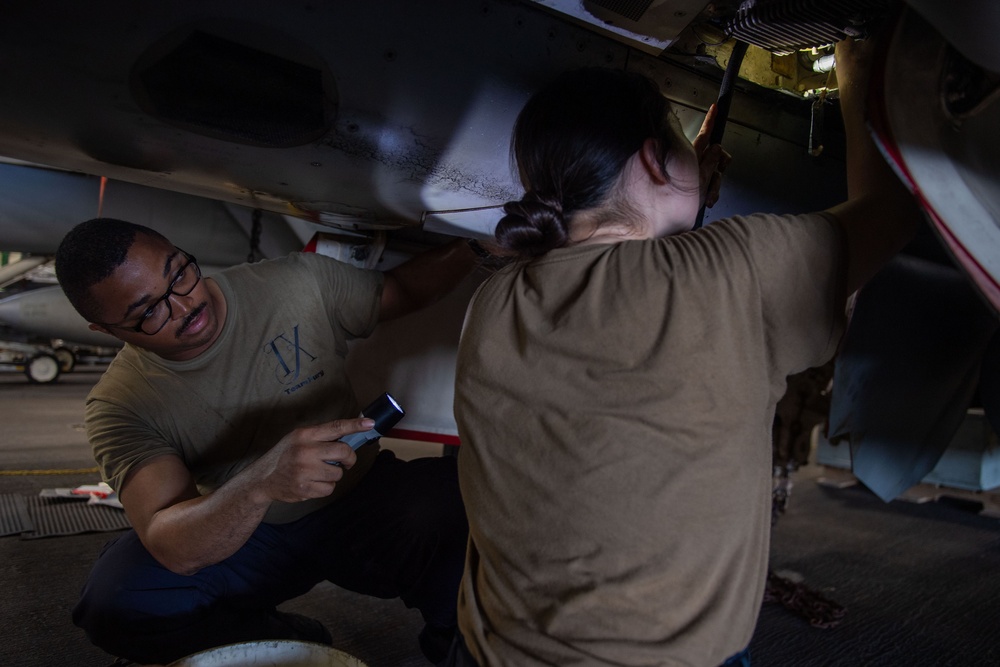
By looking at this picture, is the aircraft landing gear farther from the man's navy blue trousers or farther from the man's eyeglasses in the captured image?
the man's eyeglasses

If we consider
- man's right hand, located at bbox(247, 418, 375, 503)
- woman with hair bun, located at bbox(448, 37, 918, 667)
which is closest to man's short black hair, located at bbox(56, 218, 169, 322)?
man's right hand, located at bbox(247, 418, 375, 503)

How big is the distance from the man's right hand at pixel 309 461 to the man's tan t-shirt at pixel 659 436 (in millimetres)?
400

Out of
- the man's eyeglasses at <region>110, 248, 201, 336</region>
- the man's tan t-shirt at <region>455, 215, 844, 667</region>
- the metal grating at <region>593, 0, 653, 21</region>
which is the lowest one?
the man's eyeglasses at <region>110, 248, 201, 336</region>

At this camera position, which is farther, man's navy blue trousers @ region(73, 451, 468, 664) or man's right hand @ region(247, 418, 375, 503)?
man's navy blue trousers @ region(73, 451, 468, 664)

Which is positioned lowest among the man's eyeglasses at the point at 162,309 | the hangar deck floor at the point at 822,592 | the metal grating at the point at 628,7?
the hangar deck floor at the point at 822,592

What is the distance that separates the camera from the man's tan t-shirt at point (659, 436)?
63cm

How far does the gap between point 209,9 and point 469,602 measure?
90 cm

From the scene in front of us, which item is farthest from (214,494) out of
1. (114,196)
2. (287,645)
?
(114,196)

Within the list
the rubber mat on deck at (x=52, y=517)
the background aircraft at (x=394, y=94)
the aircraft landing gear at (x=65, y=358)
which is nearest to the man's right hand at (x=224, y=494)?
the background aircraft at (x=394, y=94)

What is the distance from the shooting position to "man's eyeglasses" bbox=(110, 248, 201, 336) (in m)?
1.14

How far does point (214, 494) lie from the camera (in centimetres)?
105

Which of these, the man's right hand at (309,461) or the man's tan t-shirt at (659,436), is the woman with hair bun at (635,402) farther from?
the man's right hand at (309,461)

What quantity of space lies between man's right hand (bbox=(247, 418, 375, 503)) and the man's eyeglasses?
1.16 ft

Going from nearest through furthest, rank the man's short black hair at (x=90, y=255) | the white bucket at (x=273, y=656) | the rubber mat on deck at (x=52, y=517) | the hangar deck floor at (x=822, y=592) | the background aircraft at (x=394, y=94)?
the background aircraft at (x=394, y=94) < the white bucket at (x=273, y=656) < the man's short black hair at (x=90, y=255) < the hangar deck floor at (x=822, y=592) < the rubber mat on deck at (x=52, y=517)
